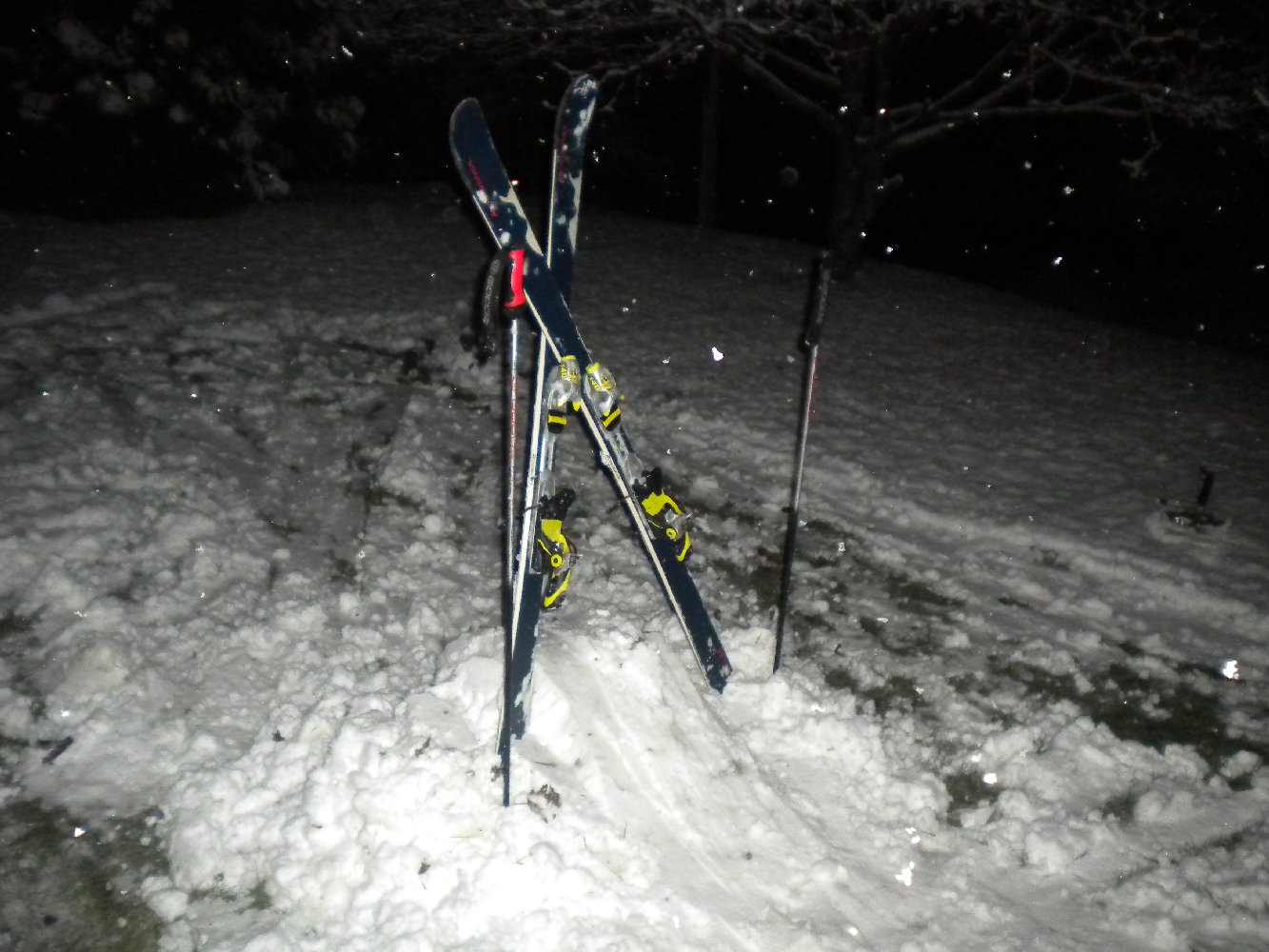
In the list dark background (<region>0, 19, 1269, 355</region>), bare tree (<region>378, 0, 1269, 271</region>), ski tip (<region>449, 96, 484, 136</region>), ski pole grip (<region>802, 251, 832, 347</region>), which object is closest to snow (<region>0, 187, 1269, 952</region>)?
ski pole grip (<region>802, 251, 832, 347</region>)

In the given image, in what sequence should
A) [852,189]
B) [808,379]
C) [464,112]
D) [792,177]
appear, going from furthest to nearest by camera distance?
[792,177]
[852,189]
[808,379]
[464,112]

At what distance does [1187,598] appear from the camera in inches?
199

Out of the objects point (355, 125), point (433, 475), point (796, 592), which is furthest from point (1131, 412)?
point (355, 125)

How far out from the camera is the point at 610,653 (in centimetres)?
372

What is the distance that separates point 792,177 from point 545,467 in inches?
600

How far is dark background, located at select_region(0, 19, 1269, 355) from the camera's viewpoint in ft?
32.4

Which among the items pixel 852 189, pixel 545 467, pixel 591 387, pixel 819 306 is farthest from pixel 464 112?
pixel 852 189

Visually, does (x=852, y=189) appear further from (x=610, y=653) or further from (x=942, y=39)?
(x=610, y=653)

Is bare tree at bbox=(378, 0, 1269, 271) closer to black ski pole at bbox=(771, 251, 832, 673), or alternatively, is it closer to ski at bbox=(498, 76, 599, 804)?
black ski pole at bbox=(771, 251, 832, 673)

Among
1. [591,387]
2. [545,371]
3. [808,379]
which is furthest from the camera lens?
[808,379]

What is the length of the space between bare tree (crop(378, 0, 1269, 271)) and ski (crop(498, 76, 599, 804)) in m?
6.37

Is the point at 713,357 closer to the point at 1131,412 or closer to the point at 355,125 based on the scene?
the point at 1131,412

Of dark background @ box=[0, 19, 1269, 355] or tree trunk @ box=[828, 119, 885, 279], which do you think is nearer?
dark background @ box=[0, 19, 1269, 355]

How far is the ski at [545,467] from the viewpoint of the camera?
308 centimetres
